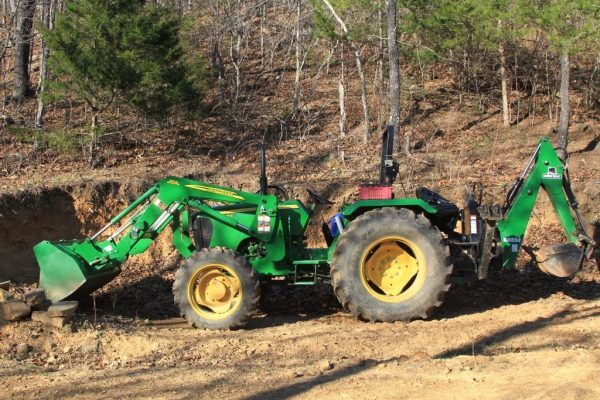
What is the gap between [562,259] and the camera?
7.66 meters

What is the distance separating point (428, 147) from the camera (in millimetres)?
15867

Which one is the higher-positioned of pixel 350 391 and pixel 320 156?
pixel 320 156

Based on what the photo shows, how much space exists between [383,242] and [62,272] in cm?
370

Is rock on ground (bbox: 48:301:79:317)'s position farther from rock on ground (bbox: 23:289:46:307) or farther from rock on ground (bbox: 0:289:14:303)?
rock on ground (bbox: 0:289:14:303)

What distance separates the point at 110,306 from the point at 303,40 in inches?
586

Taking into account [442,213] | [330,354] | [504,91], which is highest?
[504,91]

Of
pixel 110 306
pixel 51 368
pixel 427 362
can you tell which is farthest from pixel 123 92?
pixel 427 362

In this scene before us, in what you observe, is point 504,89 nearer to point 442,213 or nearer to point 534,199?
point 534,199

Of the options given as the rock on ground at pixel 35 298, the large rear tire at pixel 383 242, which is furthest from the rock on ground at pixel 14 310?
the large rear tire at pixel 383 242

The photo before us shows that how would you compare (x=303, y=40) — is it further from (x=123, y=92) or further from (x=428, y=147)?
(x=123, y=92)

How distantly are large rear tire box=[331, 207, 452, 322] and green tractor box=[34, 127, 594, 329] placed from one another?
1cm

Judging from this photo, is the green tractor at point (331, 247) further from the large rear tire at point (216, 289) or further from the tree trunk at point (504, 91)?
the tree trunk at point (504, 91)

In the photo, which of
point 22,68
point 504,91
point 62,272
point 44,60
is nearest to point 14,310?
point 62,272

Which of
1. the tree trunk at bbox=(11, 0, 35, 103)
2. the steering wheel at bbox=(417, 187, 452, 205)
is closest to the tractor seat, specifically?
the steering wheel at bbox=(417, 187, 452, 205)
